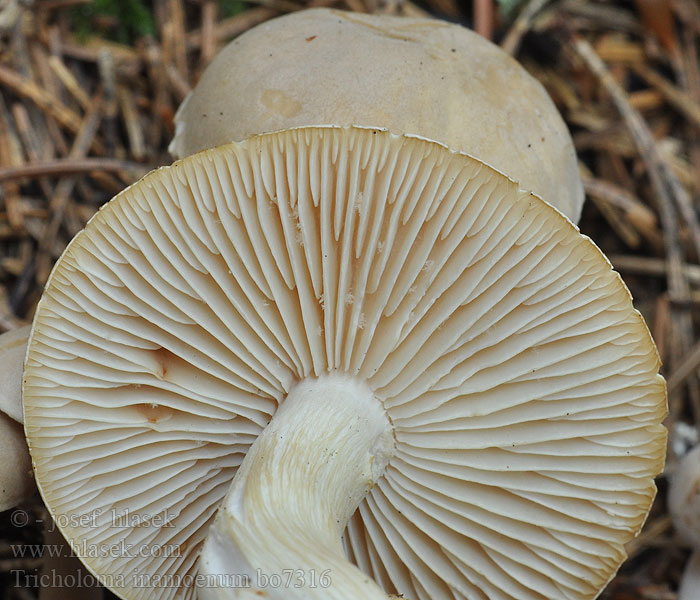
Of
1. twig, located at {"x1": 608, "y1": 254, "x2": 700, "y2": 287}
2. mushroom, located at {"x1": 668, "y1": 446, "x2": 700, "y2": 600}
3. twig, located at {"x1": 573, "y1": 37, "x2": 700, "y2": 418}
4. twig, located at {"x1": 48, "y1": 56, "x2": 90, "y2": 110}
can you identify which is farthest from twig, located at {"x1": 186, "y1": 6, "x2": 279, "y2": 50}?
mushroom, located at {"x1": 668, "y1": 446, "x2": 700, "y2": 600}

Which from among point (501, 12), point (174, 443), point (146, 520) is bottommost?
point (146, 520)

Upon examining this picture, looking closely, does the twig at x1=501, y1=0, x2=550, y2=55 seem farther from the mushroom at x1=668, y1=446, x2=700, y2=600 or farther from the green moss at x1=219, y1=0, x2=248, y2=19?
the mushroom at x1=668, y1=446, x2=700, y2=600

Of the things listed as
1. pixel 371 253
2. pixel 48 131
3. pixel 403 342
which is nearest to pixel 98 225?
pixel 371 253

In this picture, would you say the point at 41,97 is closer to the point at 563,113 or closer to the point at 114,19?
the point at 114,19

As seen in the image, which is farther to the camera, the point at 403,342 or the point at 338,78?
the point at 338,78

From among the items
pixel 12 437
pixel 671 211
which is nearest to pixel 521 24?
pixel 671 211

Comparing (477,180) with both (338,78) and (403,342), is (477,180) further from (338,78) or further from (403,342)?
(338,78)

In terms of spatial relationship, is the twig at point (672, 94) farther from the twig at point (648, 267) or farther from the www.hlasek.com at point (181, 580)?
the www.hlasek.com at point (181, 580)
